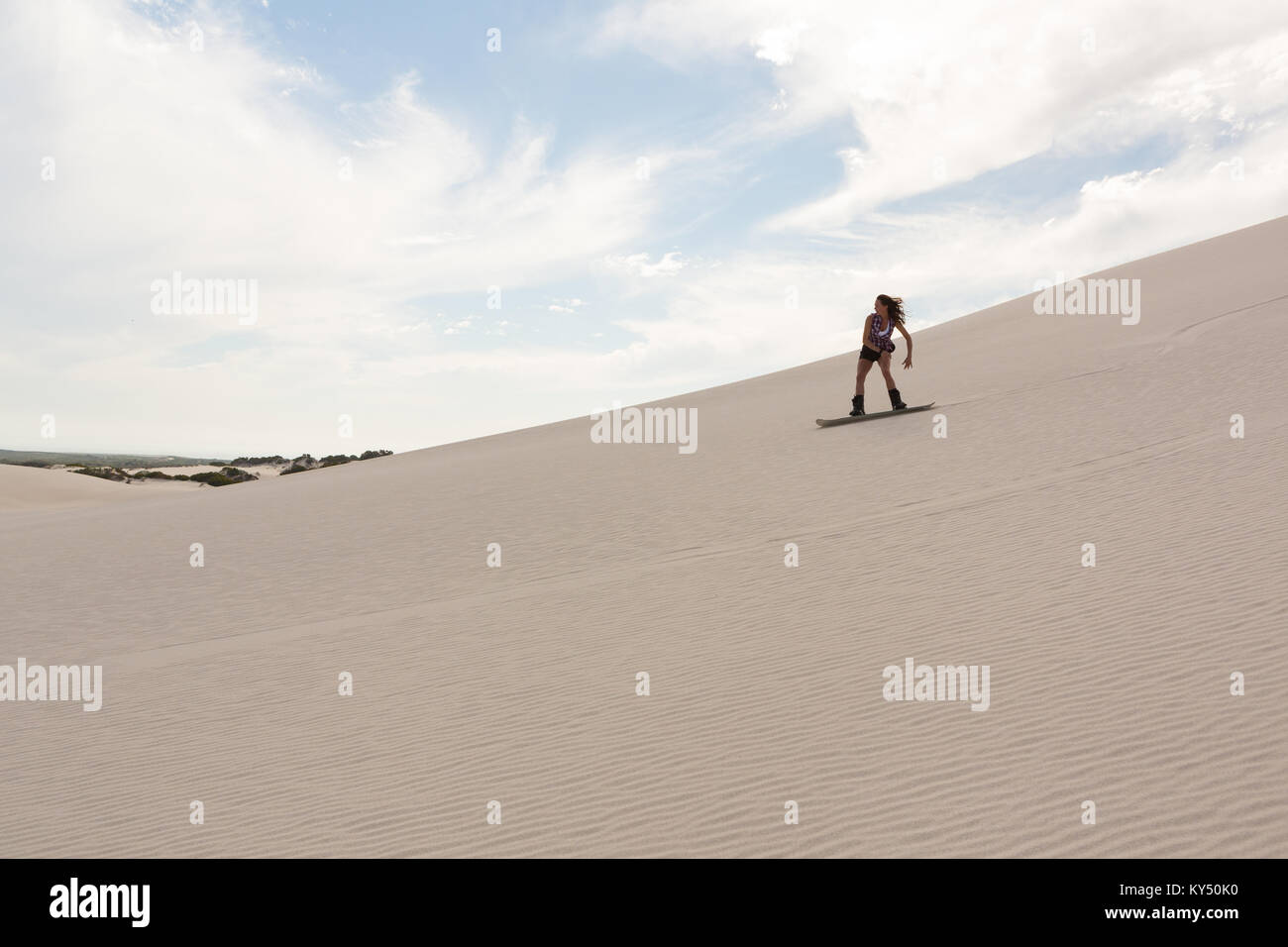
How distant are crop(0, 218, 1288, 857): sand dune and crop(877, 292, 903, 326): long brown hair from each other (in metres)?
1.90

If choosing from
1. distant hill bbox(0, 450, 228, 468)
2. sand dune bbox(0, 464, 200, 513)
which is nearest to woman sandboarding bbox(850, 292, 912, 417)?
sand dune bbox(0, 464, 200, 513)

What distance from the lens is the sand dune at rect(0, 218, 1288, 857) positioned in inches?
161

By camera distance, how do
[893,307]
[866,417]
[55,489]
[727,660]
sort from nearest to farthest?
[727,660] < [893,307] < [866,417] < [55,489]

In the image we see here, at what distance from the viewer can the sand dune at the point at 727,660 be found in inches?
161

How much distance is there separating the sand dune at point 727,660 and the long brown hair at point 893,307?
1.90 m

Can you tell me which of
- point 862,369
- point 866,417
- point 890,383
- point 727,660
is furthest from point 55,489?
point 727,660

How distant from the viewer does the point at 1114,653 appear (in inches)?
208

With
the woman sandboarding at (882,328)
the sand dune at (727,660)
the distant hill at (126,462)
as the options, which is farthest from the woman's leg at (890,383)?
the distant hill at (126,462)

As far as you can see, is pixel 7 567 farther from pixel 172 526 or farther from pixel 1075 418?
pixel 1075 418

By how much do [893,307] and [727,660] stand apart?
9.47m

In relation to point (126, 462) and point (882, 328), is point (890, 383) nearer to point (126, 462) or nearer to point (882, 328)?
point (882, 328)

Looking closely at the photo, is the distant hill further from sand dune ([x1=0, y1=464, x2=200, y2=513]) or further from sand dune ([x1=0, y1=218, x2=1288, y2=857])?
sand dune ([x1=0, y1=218, x2=1288, y2=857])

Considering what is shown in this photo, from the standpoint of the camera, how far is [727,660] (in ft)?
20.3
